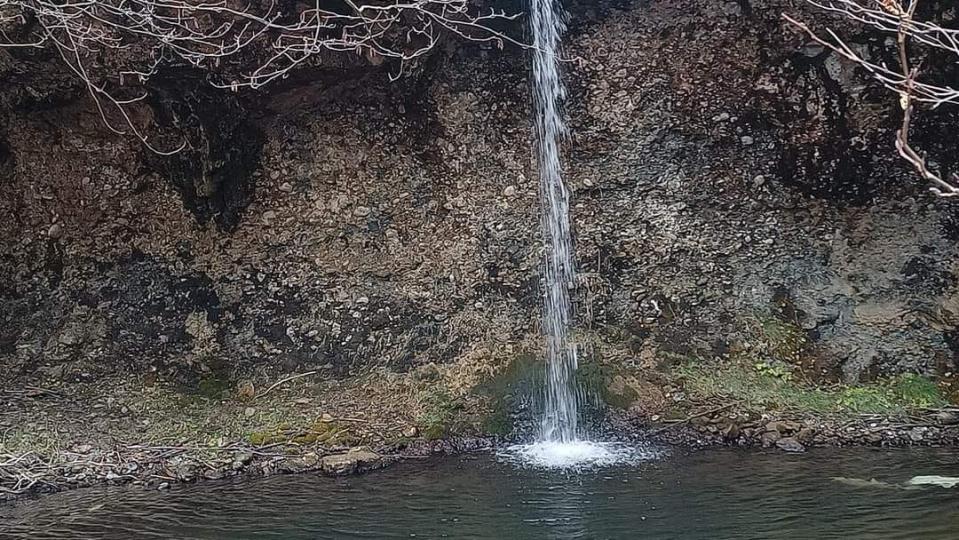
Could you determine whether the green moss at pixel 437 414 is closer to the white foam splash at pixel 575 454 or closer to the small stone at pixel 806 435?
the white foam splash at pixel 575 454

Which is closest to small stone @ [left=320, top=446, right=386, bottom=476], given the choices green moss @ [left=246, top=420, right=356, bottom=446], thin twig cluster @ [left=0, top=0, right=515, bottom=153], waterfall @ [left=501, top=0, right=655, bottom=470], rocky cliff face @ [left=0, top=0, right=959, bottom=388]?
green moss @ [left=246, top=420, right=356, bottom=446]

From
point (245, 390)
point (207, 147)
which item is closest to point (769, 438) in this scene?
point (245, 390)

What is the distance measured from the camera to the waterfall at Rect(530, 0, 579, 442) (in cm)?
574

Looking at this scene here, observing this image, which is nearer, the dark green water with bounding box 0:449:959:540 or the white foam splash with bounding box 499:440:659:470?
Answer: the dark green water with bounding box 0:449:959:540

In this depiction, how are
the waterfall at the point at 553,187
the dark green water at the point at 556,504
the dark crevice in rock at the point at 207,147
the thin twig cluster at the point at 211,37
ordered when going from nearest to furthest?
A: 1. the dark green water at the point at 556,504
2. the thin twig cluster at the point at 211,37
3. the dark crevice in rock at the point at 207,147
4. the waterfall at the point at 553,187

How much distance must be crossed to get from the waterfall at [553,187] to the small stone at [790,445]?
1475 millimetres

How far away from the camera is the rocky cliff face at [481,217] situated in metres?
5.52

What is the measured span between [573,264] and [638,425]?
52.2 inches

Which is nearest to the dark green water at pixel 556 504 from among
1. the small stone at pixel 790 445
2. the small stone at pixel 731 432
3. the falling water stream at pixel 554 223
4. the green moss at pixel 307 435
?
the small stone at pixel 790 445

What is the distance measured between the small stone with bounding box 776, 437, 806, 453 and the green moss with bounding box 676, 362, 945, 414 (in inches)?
16.1

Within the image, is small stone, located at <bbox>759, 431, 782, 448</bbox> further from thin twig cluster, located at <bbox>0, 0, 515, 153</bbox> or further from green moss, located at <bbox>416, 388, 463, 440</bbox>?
thin twig cluster, located at <bbox>0, 0, 515, 153</bbox>

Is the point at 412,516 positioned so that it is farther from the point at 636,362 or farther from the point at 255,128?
the point at 255,128

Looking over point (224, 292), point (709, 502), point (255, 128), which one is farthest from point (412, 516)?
point (255, 128)

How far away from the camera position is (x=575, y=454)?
484 centimetres
